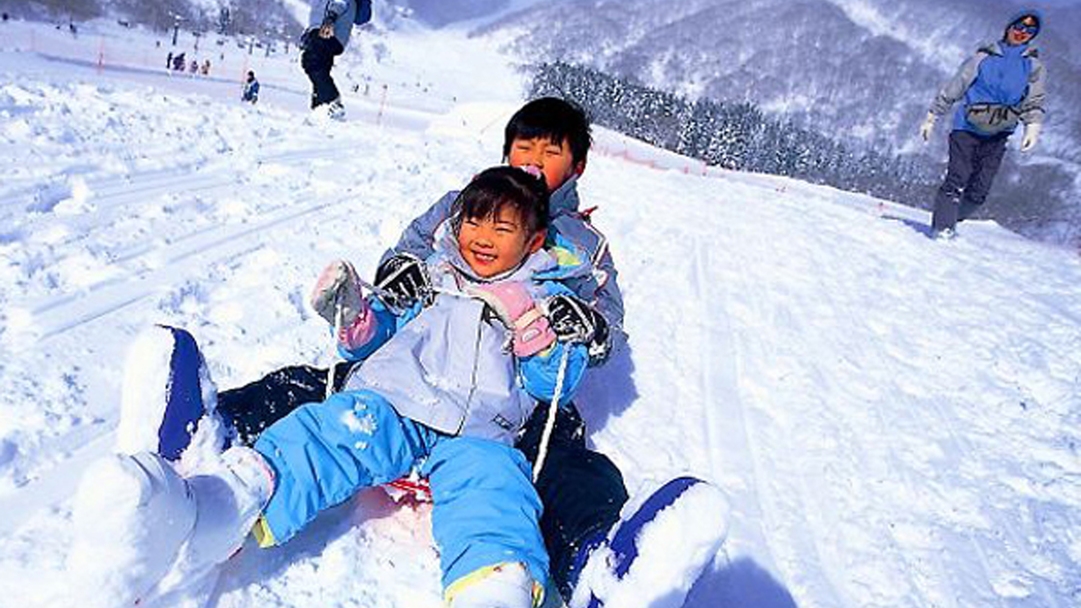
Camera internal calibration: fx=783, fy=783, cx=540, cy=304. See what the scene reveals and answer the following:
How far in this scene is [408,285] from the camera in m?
2.27

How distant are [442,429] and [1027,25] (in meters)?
6.79

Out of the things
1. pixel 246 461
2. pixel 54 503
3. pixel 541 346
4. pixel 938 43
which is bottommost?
pixel 54 503

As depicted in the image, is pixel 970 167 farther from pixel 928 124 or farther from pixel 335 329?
pixel 335 329

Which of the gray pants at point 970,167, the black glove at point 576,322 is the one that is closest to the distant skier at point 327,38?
the gray pants at point 970,167

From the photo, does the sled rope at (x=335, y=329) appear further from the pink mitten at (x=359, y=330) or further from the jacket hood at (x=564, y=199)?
the jacket hood at (x=564, y=199)

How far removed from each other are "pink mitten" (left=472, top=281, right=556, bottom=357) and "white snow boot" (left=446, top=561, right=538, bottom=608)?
0.70m

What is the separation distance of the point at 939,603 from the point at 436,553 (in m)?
1.35

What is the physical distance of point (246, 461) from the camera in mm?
1577

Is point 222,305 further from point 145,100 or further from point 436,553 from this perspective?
point 145,100

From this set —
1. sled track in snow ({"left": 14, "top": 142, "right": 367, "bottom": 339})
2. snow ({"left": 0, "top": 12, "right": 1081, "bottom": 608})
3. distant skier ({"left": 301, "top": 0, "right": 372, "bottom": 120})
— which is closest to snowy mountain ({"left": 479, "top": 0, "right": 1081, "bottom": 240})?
distant skier ({"left": 301, "top": 0, "right": 372, "bottom": 120})

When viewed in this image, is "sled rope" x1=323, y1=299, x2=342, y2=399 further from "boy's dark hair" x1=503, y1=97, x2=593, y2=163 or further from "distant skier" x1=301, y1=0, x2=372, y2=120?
"distant skier" x1=301, y1=0, x2=372, y2=120

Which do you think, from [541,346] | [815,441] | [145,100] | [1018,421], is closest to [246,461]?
[541,346]

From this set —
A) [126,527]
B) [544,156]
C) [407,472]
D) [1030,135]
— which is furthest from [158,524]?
[1030,135]

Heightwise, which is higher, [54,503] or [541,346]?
[541,346]
